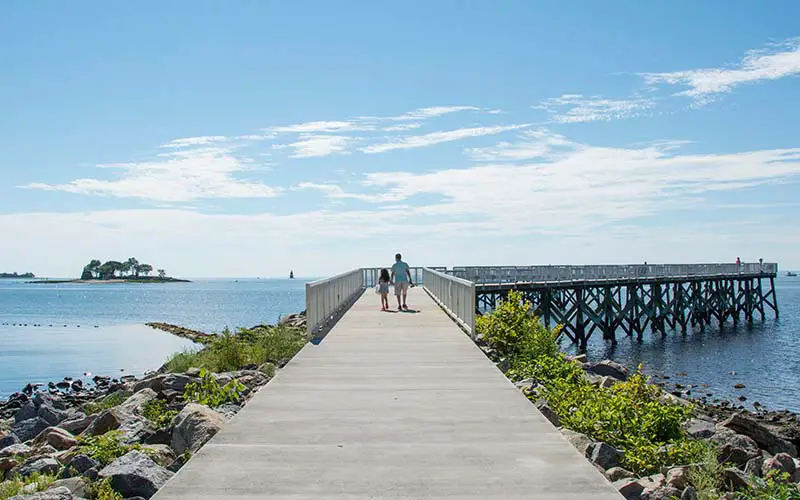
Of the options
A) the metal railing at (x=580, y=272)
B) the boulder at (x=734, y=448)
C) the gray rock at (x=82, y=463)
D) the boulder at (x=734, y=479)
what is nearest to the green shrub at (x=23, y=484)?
the gray rock at (x=82, y=463)

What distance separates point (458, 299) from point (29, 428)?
31.0 ft

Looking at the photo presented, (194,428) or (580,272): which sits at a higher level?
(580,272)

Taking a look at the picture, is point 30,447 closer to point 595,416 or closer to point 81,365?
point 595,416

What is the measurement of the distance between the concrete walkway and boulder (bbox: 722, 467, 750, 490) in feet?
6.65

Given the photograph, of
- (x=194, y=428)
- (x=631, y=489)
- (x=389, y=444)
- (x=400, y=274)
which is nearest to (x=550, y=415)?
(x=631, y=489)

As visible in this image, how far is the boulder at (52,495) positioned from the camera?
6.44 metres

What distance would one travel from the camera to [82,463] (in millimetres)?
7980

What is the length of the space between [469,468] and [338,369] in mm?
5271

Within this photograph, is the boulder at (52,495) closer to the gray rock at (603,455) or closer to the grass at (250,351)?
the gray rock at (603,455)

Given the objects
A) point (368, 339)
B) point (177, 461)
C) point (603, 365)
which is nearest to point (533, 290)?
point (603, 365)

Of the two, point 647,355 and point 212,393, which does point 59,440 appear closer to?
point 212,393

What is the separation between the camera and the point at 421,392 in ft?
30.5

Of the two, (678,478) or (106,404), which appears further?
(106,404)

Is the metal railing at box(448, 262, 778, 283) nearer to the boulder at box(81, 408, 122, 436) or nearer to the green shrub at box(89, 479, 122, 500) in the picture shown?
the boulder at box(81, 408, 122, 436)
